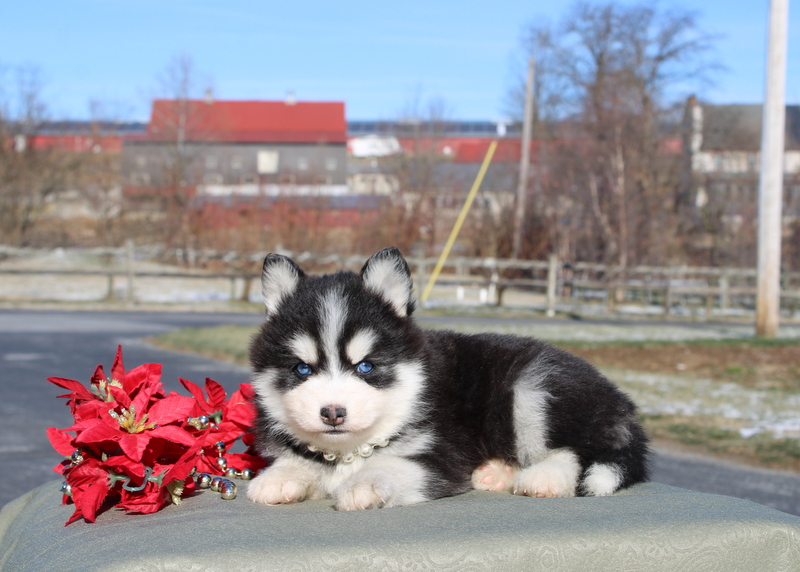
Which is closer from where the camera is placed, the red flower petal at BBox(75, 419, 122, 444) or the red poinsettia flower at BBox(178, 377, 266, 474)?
the red flower petal at BBox(75, 419, 122, 444)

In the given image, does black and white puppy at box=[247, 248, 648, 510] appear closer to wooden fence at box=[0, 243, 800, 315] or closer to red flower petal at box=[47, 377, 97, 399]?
red flower petal at box=[47, 377, 97, 399]

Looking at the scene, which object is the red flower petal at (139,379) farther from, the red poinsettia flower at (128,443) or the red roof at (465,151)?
the red roof at (465,151)

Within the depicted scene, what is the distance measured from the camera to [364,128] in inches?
2798

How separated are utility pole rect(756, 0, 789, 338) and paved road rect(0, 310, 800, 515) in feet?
30.5

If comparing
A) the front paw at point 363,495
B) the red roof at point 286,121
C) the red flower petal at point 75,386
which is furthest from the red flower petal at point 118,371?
the red roof at point 286,121

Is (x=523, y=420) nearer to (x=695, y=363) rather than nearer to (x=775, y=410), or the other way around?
(x=775, y=410)

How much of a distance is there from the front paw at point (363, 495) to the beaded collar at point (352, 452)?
24 cm

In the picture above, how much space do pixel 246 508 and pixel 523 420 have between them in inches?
42.6

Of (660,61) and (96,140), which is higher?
(660,61)

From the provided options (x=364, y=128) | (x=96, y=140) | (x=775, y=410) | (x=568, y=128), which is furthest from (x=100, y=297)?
(x=364, y=128)

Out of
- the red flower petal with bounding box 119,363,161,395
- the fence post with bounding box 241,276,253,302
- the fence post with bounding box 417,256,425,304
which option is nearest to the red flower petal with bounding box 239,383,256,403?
the red flower petal with bounding box 119,363,161,395

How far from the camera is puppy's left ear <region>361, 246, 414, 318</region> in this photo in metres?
2.73

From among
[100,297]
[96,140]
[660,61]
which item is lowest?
[100,297]

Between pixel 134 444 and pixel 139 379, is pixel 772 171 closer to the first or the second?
pixel 139 379
